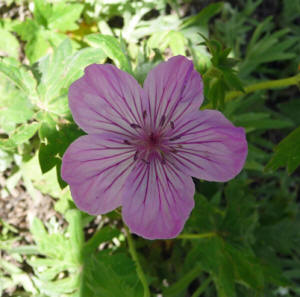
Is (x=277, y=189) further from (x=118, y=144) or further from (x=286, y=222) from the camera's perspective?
(x=118, y=144)

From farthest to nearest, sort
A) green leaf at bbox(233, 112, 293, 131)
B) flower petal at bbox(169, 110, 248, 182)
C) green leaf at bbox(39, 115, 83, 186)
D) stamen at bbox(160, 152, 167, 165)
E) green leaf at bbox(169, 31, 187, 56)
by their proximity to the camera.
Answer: green leaf at bbox(233, 112, 293, 131) < green leaf at bbox(169, 31, 187, 56) < green leaf at bbox(39, 115, 83, 186) < stamen at bbox(160, 152, 167, 165) < flower petal at bbox(169, 110, 248, 182)

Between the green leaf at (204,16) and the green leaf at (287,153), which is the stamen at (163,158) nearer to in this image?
the green leaf at (287,153)

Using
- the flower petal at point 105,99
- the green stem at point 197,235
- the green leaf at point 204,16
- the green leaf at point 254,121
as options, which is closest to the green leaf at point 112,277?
the green stem at point 197,235

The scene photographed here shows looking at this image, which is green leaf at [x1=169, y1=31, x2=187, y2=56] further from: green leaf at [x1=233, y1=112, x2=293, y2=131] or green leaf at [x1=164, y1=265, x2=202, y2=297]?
green leaf at [x1=164, y1=265, x2=202, y2=297]

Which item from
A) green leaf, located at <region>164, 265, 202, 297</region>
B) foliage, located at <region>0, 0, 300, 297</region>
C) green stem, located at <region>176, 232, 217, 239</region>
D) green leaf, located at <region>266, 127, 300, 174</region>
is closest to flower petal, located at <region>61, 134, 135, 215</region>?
foliage, located at <region>0, 0, 300, 297</region>

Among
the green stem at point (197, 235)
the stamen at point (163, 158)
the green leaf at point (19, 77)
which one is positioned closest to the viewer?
the stamen at point (163, 158)

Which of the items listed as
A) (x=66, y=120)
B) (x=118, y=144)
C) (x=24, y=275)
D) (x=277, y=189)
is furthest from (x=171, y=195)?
A: (x=277, y=189)
